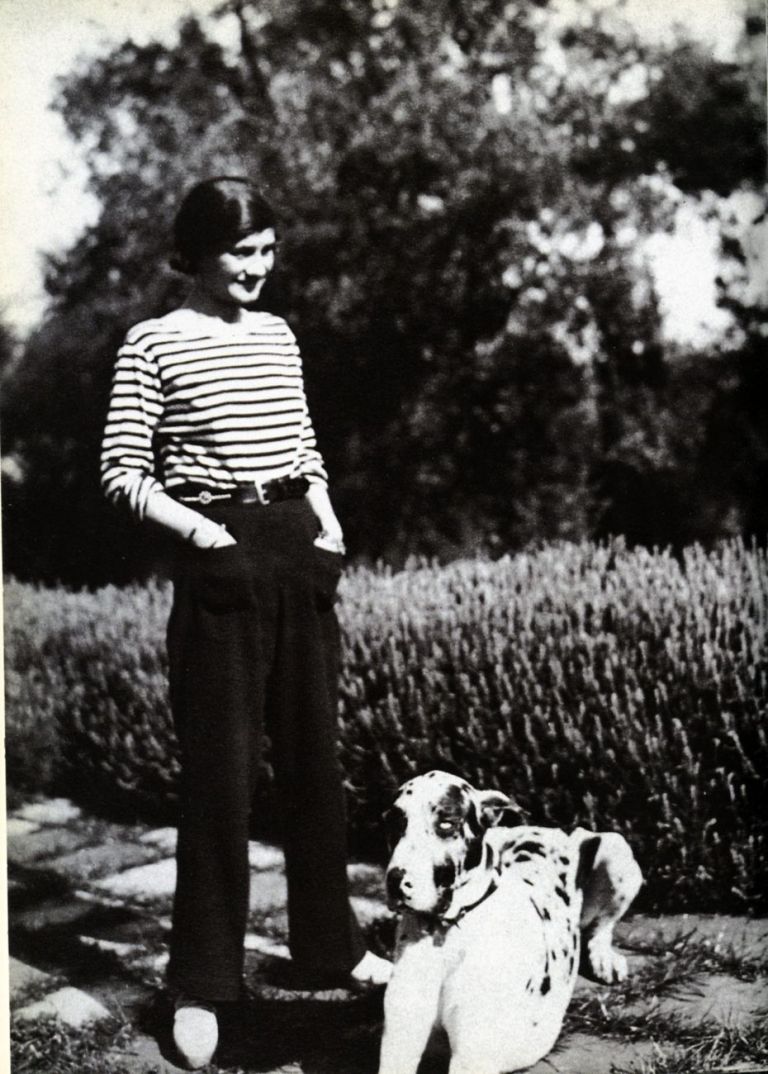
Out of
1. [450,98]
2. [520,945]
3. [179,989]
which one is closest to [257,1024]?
[179,989]

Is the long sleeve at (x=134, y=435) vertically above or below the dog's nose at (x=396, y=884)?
above

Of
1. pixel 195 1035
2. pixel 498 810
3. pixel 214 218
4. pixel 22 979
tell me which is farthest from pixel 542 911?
pixel 214 218

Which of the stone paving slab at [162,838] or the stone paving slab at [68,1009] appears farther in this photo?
the stone paving slab at [162,838]

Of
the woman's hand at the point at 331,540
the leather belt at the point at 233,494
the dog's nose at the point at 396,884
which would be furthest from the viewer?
the woman's hand at the point at 331,540

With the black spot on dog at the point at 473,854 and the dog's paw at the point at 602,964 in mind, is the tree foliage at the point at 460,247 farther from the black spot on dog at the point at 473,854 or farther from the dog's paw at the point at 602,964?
the dog's paw at the point at 602,964

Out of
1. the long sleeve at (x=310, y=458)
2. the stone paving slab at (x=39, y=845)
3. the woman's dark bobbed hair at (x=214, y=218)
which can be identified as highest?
the woman's dark bobbed hair at (x=214, y=218)

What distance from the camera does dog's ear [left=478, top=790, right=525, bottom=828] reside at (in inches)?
148

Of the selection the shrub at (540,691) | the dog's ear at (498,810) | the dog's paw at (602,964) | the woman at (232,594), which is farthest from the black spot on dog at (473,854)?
the dog's paw at (602,964)

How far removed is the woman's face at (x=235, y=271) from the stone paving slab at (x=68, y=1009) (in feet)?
6.62

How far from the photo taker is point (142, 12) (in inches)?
153

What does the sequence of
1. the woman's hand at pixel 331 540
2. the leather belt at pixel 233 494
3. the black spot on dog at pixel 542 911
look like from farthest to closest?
1. the woman's hand at pixel 331 540
2. the leather belt at pixel 233 494
3. the black spot on dog at pixel 542 911

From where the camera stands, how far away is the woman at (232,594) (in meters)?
3.69

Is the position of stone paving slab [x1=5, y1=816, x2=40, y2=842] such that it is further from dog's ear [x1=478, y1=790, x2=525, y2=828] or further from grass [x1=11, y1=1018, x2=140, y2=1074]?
dog's ear [x1=478, y1=790, x2=525, y2=828]

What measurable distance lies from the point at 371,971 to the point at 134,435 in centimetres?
167
